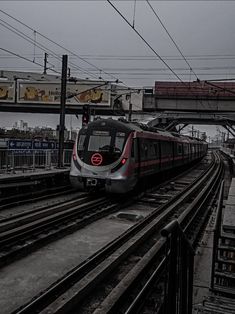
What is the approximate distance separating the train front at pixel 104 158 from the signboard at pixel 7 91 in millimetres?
33168

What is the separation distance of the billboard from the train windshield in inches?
1163

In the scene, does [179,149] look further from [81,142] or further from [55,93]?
[55,93]

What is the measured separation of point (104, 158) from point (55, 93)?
3230 centimetres

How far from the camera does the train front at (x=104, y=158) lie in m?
13.9

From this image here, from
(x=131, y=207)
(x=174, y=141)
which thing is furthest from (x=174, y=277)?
(x=174, y=141)

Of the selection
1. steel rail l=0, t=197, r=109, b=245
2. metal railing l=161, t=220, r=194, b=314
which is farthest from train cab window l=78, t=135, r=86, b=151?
metal railing l=161, t=220, r=194, b=314

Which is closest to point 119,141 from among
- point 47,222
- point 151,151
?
point 151,151

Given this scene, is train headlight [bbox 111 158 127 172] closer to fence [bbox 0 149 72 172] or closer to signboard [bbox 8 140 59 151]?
fence [bbox 0 149 72 172]

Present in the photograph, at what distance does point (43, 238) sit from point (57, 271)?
177cm

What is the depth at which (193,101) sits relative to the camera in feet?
135

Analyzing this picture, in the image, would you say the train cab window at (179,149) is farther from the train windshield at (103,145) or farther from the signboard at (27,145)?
the train windshield at (103,145)

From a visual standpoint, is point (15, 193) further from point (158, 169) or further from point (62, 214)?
point (158, 169)

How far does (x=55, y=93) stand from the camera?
1769 inches

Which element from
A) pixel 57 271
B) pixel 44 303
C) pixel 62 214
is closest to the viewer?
pixel 44 303
